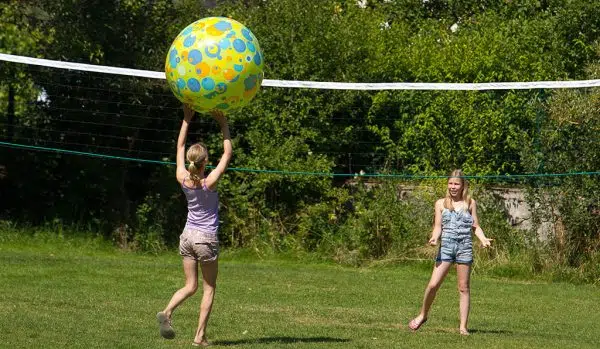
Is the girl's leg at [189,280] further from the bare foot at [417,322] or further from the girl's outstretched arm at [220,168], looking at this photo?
the bare foot at [417,322]

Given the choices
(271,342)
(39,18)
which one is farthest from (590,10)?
(271,342)

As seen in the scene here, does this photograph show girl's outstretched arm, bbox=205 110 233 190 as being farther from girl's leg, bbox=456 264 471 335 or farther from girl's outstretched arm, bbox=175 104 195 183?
girl's leg, bbox=456 264 471 335

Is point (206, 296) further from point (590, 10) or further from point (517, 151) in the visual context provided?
point (590, 10)

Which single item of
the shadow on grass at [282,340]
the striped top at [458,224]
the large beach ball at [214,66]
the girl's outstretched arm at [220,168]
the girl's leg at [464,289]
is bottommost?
the shadow on grass at [282,340]

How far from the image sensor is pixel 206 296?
945 cm

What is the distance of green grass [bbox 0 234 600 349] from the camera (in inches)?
402

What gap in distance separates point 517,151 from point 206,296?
890cm

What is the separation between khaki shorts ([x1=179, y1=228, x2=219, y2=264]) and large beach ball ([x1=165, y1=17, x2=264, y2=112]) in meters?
1.04

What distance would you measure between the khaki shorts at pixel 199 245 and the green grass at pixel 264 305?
76 centimetres

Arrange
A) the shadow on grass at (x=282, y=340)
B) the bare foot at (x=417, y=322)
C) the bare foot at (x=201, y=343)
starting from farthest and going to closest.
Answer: the bare foot at (x=417, y=322)
the shadow on grass at (x=282, y=340)
the bare foot at (x=201, y=343)

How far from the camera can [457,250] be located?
1078 centimetres

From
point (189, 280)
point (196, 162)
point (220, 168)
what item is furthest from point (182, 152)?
point (189, 280)

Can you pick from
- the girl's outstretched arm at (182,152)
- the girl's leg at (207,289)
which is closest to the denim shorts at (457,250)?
the girl's leg at (207,289)

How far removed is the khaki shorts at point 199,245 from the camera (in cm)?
929
